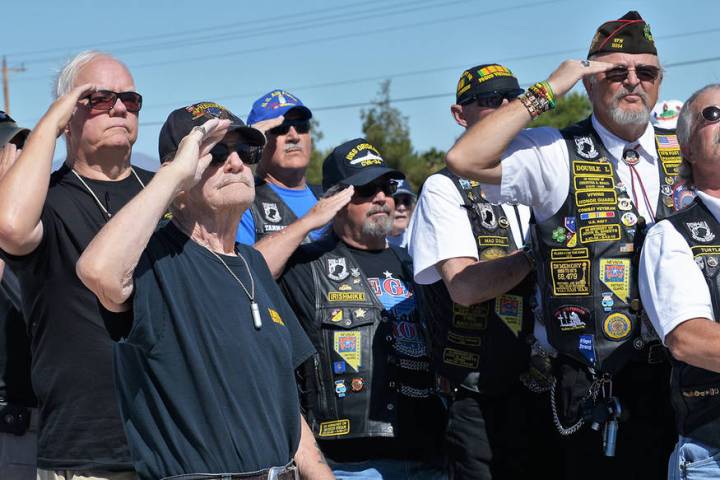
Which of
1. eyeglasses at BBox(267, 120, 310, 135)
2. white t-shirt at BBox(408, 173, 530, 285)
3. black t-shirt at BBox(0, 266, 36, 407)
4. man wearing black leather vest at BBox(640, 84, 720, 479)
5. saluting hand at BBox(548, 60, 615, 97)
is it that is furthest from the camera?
eyeglasses at BBox(267, 120, 310, 135)

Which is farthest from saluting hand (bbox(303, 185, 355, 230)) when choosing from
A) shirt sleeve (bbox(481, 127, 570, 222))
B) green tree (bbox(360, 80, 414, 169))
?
green tree (bbox(360, 80, 414, 169))

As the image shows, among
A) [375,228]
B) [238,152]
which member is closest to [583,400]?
[375,228]

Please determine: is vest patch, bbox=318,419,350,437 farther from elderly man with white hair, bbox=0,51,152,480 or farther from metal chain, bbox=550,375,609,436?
elderly man with white hair, bbox=0,51,152,480

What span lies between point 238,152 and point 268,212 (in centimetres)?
214

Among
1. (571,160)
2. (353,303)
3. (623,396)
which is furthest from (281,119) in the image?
(623,396)

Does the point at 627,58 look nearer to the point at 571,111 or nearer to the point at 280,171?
the point at 280,171

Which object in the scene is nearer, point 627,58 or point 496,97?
point 627,58

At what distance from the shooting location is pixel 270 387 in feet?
11.6

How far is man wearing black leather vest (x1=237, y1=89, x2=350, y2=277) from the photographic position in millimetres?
5832

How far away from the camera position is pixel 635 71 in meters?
4.59

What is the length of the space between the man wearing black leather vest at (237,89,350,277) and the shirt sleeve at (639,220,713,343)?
1709 millimetres

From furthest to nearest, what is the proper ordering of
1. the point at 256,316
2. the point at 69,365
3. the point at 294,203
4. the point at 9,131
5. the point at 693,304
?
the point at 294,203
the point at 9,131
the point at 69,365
the point at 693,304
the point at 256,316

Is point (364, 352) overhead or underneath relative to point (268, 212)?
underneath

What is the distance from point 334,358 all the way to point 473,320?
26.7 inches
